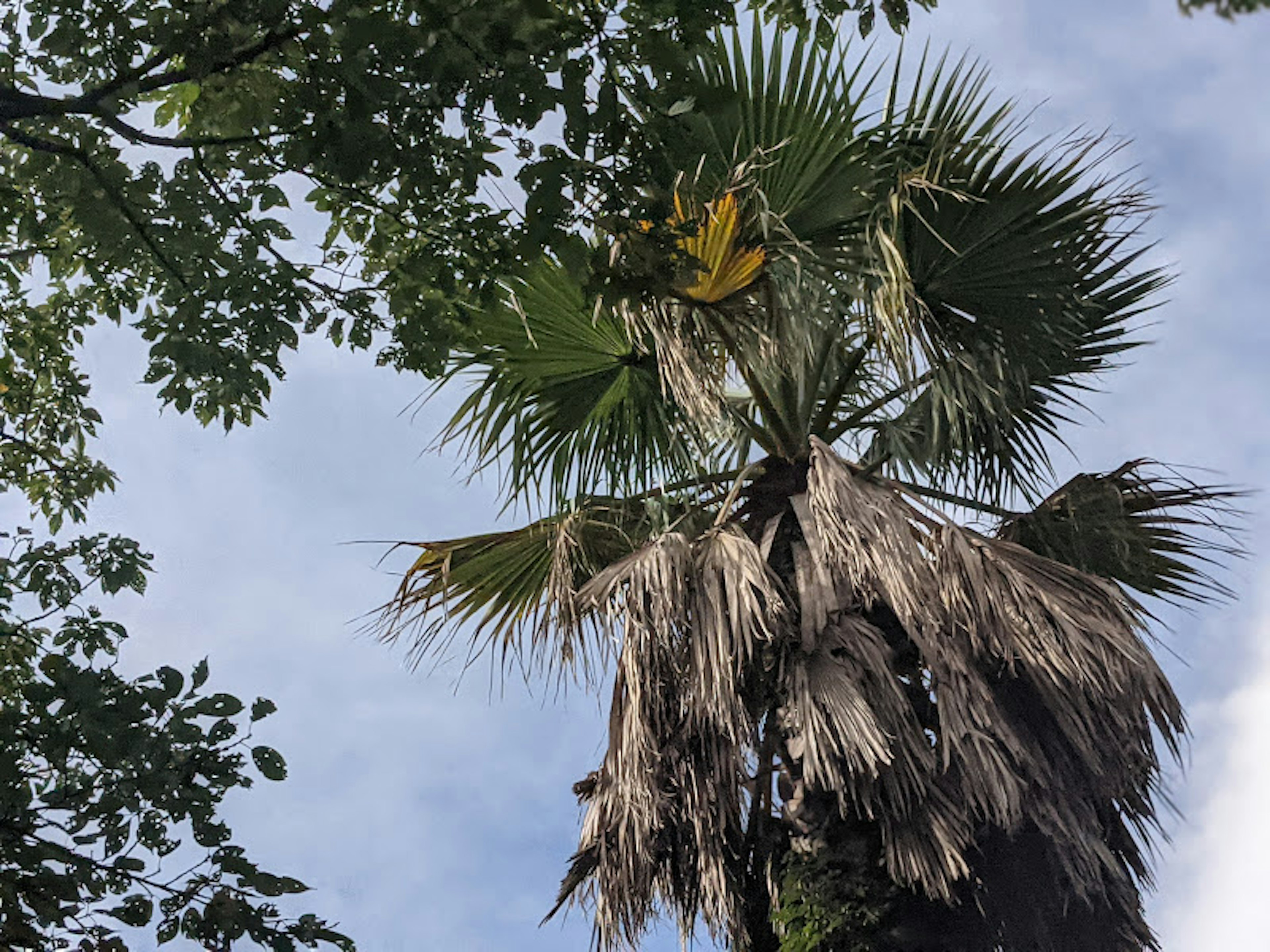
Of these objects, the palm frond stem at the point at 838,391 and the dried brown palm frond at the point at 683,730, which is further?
the palm frond stem at the point at 838,391

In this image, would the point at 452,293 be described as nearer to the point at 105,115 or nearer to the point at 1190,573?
the point at 105,115

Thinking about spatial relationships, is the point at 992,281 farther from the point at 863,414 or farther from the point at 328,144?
the point at 328,144

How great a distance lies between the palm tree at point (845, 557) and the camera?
565 cm

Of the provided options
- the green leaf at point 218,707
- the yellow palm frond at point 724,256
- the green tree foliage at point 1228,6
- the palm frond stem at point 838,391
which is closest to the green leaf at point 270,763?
the green leaf at point 218,707

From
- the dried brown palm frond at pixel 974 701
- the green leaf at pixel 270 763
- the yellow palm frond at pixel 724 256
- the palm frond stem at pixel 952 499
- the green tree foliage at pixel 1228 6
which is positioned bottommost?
the green tree foliage at pixel 1228 6

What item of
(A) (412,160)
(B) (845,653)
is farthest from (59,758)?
(B) (845,653)

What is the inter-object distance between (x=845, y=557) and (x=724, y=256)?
1.54 m

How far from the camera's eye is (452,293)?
372cm

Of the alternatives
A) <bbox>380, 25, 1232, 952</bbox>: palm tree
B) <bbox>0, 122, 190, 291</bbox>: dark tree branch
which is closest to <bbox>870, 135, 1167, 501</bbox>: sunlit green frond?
<bbox>380, 25, 1232, 952</bbox>: palm tree

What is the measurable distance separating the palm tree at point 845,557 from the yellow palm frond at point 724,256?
16mm

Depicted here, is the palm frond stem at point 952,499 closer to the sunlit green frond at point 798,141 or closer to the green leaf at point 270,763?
the sunlit green frond at point 798,141

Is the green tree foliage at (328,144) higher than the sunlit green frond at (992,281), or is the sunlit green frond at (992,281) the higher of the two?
the sunlit green frond at (992,281)

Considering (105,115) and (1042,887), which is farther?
(1042,887)

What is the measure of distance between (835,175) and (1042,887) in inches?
141
